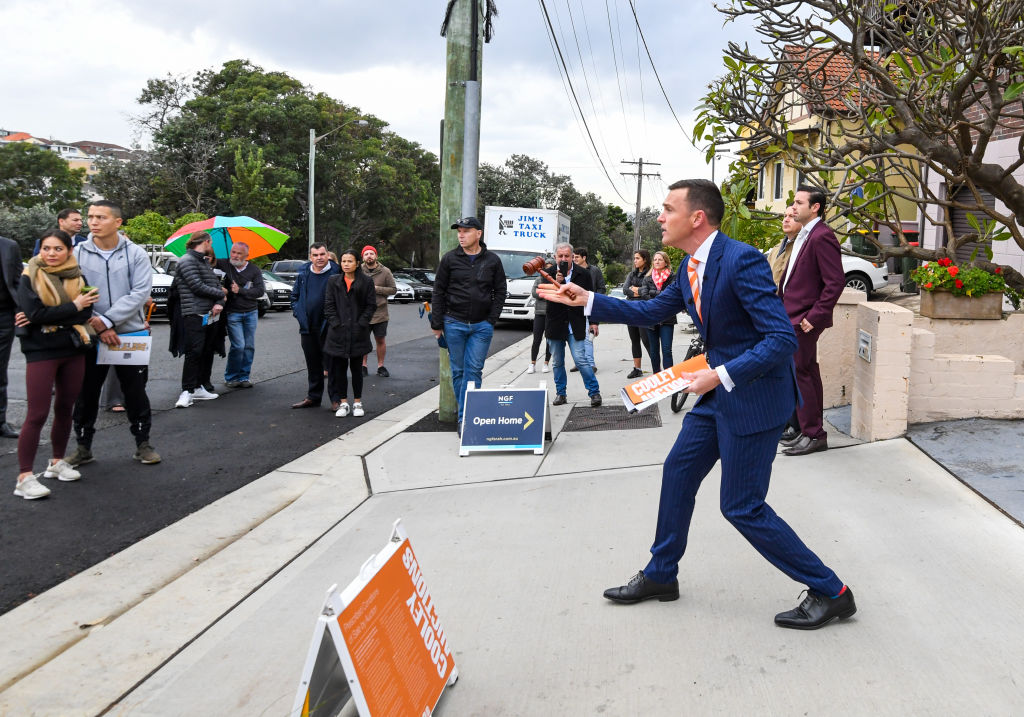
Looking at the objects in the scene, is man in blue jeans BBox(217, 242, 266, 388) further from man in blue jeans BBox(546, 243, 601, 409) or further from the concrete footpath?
the concrete footpath

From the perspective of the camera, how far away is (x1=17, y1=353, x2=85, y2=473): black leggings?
19.3 feet

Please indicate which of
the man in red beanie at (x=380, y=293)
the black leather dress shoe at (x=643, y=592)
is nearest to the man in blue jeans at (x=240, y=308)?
the man in red beanie at (x=380, y=293)

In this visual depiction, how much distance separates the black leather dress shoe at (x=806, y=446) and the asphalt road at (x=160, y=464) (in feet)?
13.2

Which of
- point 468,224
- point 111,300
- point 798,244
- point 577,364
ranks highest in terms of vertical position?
point 468,224

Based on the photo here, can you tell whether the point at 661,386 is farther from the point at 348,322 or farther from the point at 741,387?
the point at 348,322

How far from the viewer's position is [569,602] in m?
4.05

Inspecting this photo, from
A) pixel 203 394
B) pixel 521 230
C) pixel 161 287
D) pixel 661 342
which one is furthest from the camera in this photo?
pixel 521 230

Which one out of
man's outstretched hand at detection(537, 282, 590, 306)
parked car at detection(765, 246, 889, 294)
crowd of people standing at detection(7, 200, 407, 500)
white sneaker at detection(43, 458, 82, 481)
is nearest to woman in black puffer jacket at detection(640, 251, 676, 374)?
crowd of people standing at detection(7, 200, 407, 500)

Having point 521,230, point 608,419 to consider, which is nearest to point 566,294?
point 608,419

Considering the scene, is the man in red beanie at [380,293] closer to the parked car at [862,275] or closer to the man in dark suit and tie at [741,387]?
the man in dark suit and tie at [741,387]

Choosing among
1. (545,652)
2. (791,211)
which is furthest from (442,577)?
(791,211)

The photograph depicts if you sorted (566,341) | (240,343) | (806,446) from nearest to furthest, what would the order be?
1. (806,446)
2. (566,341)
3. (240,343)

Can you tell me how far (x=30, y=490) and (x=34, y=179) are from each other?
224ft

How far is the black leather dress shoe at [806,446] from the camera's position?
6426 millimetres
